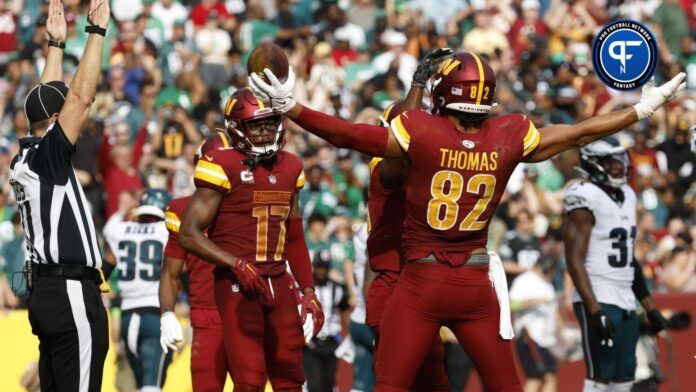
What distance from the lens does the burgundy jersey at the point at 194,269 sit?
8891mm

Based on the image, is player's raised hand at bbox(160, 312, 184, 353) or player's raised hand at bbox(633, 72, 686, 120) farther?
player's raised hand at bbox(160, 312, 184, 353)

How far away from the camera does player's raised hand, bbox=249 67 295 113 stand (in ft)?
21.6

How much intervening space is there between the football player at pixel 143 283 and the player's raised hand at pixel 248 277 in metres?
3.34

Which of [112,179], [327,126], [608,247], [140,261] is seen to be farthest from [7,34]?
[327,126]

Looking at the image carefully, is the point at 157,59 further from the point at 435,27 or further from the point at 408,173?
the point at 408,173

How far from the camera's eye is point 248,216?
7.93m

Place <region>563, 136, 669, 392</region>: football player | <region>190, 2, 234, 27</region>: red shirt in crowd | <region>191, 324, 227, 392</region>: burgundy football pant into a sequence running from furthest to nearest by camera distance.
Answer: <region>190, 2, 234, 27</region>: red shirt in crowd < <region>563, 136, 669, 392</region>: football player < <region>191, 324, 227, 392</region>: burgundy football pant

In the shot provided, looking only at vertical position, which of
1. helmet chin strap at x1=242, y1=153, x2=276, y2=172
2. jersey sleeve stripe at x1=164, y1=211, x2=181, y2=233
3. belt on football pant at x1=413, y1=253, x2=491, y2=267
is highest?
helmet chin strap at x1=242, y1=153, x2=276, y2=172

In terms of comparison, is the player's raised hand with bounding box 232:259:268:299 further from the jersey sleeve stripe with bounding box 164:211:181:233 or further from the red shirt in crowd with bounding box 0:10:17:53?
the red shirt in crowd with bounding box 0:10:17:53

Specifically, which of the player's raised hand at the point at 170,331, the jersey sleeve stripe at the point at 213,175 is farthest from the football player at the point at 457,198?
the player's raised hand at the point at 170,331

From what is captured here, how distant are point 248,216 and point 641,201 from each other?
849 cm

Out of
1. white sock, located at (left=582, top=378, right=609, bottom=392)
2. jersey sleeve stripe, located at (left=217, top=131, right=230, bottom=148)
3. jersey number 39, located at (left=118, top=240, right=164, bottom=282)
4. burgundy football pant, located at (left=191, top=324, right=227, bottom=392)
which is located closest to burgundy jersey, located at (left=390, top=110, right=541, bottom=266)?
jersey sleeve stripe, located at (left=217, top=131, right=230, bottom=148)

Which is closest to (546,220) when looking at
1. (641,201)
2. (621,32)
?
(641,201)

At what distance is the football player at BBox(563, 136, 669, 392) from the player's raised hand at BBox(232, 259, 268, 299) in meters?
2.71
